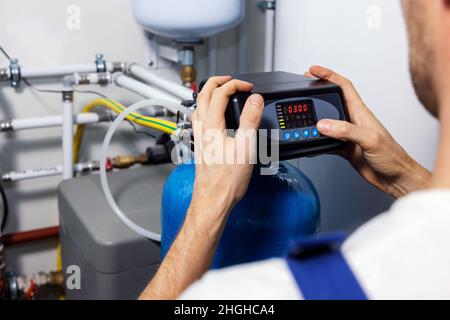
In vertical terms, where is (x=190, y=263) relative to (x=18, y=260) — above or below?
above

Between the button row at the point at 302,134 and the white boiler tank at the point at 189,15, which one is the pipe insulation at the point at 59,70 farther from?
the button row at the point at 302,134

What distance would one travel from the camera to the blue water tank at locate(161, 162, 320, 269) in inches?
36.1

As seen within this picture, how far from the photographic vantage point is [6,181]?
4.79ft

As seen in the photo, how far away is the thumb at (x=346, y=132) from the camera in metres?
0.87

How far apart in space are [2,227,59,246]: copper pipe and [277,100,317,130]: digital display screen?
37.8 inches

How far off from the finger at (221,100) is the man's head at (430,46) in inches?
12.4

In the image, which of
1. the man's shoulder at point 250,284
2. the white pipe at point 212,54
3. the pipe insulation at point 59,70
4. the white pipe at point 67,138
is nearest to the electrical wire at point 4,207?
the white pipe at point 67,138

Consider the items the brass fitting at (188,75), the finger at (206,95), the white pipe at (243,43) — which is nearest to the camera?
the finger at (206,95)

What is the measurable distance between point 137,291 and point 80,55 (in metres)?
0.68
